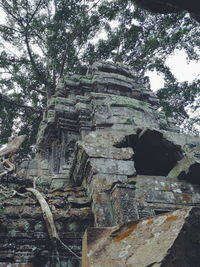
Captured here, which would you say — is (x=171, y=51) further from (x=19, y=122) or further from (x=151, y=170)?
(x=151, y=170)

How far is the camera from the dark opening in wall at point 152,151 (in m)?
5.50

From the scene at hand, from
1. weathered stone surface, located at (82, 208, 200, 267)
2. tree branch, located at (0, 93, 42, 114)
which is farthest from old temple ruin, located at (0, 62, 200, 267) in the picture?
tree branch, located at (0, 93, 42, 114)

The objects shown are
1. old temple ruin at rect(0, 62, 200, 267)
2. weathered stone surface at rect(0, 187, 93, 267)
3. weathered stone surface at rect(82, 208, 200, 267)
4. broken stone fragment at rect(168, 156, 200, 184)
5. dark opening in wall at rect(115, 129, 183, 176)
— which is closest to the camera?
weathered stone surface at rect(82, 208, 200, 267)

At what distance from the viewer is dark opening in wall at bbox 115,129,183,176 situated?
5.50 m

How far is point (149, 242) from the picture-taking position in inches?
65.1

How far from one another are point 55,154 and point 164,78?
1002 cm

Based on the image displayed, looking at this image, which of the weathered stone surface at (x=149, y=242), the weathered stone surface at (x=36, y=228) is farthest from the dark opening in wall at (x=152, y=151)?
the weathered stone surface at (x=149, y=242)

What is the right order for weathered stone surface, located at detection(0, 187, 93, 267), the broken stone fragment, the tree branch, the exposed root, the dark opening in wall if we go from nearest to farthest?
weathered stone surface, located at detection(0, 187, 93, 267) → the exposed root → the broken stone fragment → the dark opening in wall → the tree branch

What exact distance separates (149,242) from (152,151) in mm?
4255

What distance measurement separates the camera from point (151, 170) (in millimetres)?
6273

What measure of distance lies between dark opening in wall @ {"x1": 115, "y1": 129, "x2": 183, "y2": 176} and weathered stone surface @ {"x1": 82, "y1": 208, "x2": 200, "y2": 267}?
3511 millimetres

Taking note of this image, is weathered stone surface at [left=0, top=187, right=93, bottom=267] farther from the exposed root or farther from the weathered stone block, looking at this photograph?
the weathered stone block

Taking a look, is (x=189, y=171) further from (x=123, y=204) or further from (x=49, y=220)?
(x=49, y=220)

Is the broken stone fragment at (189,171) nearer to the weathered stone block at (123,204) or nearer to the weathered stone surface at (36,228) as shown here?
the weathered stone block at (123,204)
